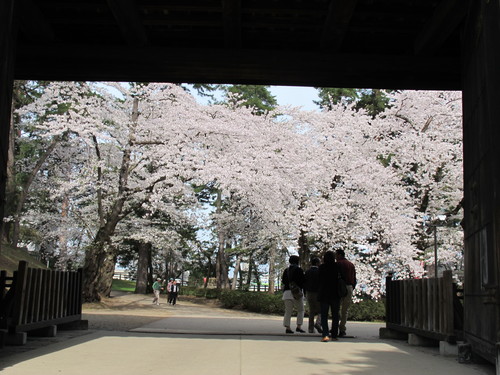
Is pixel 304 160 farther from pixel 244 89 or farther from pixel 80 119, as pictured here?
pixel 244 89

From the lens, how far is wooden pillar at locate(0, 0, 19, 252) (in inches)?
246

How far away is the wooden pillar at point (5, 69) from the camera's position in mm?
6250

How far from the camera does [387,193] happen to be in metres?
27.1

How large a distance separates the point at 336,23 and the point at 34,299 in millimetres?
6600

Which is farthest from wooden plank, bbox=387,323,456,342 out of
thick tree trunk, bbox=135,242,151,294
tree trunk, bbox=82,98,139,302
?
thick tree trunk, bbox=135,242,151,294

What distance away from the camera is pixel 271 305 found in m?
27.8

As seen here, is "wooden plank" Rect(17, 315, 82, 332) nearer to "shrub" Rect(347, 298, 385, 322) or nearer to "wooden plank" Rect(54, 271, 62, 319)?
"wooden plank" Rect(54, 271, 62, 319)

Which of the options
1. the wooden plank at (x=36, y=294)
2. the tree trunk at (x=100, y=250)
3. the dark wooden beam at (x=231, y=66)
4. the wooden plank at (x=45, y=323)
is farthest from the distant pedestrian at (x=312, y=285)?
the tree trunk at (x=100, y=250)

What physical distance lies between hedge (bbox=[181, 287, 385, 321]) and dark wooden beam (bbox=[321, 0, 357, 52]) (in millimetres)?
16449

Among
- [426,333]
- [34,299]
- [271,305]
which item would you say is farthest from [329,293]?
[271,305]

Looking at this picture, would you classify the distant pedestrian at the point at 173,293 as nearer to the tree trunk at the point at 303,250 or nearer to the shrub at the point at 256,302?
the shrub at the point at 256,302

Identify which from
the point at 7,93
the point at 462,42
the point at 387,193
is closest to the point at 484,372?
the point at 462,42

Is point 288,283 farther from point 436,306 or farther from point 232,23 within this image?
point 232,23

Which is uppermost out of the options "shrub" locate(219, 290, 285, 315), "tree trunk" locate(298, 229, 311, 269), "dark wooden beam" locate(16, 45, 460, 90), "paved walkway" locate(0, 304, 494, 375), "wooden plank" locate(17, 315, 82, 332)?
"dark wooden beam" locate(16, 45, 460, 90)
